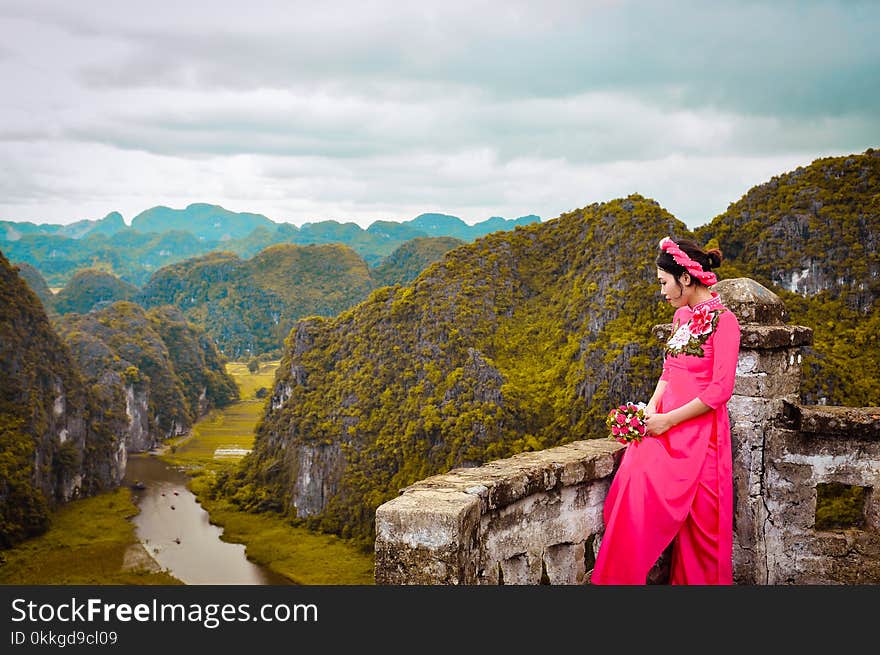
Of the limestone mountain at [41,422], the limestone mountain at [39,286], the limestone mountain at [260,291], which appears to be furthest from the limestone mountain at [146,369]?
the limestone mountain at [39,286]

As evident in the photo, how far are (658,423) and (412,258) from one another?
14624 cm

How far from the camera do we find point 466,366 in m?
55.1

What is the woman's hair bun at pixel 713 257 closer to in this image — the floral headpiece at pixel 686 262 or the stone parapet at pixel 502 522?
the floral headpiece at pixel 686 262

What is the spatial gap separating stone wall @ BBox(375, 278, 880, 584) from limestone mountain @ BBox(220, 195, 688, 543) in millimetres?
42716

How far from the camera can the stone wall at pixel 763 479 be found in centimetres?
381

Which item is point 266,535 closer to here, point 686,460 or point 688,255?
point 686,460

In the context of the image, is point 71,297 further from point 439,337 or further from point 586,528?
point 586,528

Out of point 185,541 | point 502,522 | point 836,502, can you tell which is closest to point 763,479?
point 502,522

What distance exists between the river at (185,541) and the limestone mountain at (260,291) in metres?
83.3

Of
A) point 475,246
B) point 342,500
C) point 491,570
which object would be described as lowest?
point 342,500

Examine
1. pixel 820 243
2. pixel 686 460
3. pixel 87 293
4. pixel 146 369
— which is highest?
pixel 820 243

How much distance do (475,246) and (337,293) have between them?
8822 cm

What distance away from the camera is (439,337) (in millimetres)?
58500
